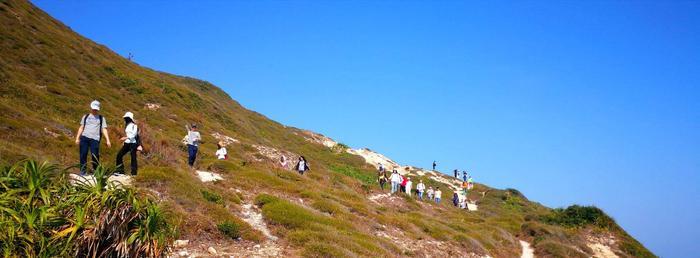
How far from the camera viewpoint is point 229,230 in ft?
44.6

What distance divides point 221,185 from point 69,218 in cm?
1229

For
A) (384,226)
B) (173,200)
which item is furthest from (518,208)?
(173,200)

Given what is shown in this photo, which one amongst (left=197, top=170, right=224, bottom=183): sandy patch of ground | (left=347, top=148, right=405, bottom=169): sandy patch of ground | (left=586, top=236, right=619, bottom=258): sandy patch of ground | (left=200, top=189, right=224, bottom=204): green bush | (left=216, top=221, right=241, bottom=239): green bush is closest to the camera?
(left=216, top=221, right=241, bottom=239): green bush

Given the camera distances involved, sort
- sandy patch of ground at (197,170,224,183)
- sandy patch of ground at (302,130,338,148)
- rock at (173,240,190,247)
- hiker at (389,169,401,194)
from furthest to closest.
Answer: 1. sandy patch of ground at (302,130,338,148)
2. hiker at (389,169,401,194)
3. sandy patch of ground at (197,170,224,183)
4. rock at (173,240,190,247)

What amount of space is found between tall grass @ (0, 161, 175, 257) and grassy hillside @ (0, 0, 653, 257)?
139cm

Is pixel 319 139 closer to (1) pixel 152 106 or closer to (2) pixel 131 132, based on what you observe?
(1) pixel 152 106

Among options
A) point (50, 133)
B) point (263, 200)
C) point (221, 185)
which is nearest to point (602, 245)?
point (263, 200)

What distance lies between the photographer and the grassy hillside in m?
14.5

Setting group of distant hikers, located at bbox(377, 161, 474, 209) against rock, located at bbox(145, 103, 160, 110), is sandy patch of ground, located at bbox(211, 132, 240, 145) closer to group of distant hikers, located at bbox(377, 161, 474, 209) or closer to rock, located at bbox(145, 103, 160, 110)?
rock, located at bbox(145, 103, 160, 110)

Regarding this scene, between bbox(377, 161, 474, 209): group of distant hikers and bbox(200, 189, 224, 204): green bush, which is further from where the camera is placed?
bbox(377, 161, 474, 209): group of distant hikers

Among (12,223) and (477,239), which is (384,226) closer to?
Answer: (477,239)

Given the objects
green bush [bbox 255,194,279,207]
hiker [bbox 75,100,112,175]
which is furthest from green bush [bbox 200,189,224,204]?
hiker [bbox 75,100,112,175]

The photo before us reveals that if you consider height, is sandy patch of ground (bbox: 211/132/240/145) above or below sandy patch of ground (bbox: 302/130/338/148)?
below

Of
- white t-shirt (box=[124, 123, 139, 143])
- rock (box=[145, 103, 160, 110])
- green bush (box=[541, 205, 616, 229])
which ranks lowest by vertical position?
white t-shirt (box=[124, 123, 139, 143])
